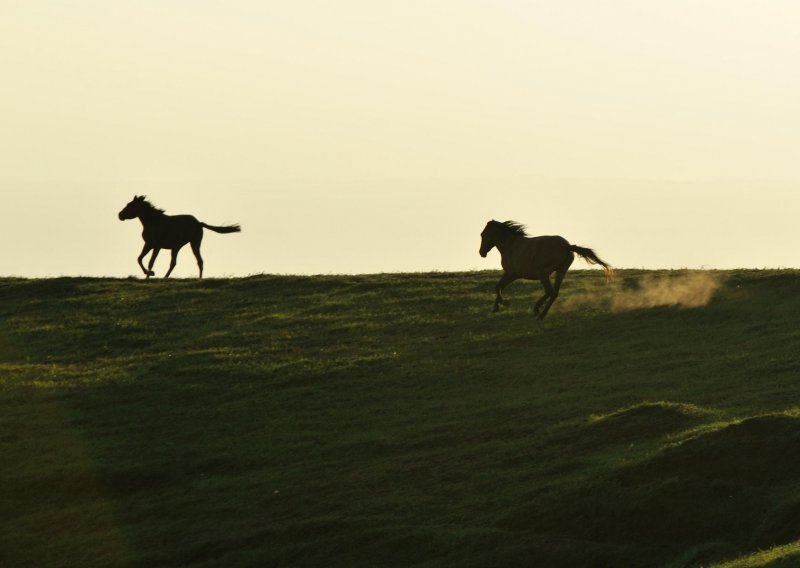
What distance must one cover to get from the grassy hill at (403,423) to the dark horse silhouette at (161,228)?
1.44 m

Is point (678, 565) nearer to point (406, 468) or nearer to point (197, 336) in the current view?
point (406, 468)

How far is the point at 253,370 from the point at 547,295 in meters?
6.84

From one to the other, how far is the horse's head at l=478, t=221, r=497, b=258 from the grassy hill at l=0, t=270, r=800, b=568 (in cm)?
166

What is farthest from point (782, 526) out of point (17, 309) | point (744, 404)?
point (17, 309)

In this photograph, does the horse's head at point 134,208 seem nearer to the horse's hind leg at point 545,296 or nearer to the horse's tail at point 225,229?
the horse's tail at point 225,229

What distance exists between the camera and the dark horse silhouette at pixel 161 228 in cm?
4231

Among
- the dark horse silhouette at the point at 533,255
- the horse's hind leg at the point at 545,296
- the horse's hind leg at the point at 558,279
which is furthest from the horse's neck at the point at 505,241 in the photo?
the horse's hind leg at the point at 558,279

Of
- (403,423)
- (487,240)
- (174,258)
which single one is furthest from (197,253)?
(403,423)

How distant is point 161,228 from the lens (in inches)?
1667

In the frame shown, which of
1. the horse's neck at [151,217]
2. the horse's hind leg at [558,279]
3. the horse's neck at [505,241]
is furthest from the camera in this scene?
the horse's neck at [151,217]

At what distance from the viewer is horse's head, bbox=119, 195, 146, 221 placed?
140ft

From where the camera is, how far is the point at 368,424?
27.3m

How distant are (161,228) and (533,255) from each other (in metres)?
12.6

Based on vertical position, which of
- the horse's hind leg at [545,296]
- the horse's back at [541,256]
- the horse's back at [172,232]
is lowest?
the horse's hind leg at [545,296]
